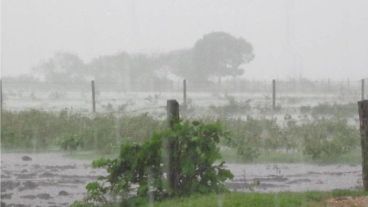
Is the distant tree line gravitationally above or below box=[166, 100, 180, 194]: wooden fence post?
above

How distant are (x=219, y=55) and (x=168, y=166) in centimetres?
3563

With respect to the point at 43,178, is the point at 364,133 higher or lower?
higher

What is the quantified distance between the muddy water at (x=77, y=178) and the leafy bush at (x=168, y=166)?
4.59 feet

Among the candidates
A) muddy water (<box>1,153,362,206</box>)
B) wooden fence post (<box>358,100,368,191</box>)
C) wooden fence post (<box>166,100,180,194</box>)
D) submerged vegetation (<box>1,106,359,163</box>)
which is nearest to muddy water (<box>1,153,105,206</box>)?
muddy water (<box>1,153,362,206</box>)

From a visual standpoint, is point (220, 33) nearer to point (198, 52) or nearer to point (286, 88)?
point (198, 52)

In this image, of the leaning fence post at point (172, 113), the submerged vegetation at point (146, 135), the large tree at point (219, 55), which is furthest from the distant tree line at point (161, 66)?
the leaning fence post at point (172, 113)

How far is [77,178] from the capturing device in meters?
11.3

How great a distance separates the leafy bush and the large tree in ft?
112

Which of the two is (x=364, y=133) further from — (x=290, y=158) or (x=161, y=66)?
(x=161, y=66)

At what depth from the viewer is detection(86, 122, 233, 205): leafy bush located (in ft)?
25.5

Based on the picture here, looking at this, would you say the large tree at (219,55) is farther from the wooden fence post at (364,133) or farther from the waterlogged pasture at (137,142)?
the wooden fence post at (364,133)

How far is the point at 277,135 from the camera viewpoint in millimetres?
15266

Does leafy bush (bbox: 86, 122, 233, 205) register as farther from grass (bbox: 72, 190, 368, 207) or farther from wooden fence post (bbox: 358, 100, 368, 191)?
wooden fence post (bbox: 358, 100, 368, 191)

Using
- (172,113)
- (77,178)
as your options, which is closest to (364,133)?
(172,113)
